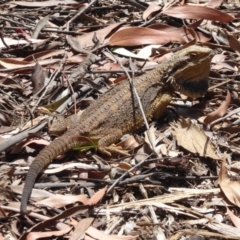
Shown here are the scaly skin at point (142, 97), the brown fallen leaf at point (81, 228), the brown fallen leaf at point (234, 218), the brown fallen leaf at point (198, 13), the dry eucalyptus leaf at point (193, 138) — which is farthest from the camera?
the brown fallen leaf at point (198, 13)

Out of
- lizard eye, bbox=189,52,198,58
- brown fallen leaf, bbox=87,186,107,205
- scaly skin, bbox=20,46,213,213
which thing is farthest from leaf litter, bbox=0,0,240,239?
lizard eye, bbox=189,52,198,58

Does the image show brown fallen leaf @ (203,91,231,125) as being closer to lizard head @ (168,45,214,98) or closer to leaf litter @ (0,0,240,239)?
leaf litter @ (0,0,240,239)

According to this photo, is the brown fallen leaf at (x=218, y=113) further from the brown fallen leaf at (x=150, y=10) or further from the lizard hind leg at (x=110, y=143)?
the brown fallen leaf at (x=150, y=10)

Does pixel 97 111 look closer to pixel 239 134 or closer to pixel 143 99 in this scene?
pixel 143 99

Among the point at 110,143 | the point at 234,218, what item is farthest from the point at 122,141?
the point at 234,218

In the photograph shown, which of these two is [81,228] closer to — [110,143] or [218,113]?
[110,143]

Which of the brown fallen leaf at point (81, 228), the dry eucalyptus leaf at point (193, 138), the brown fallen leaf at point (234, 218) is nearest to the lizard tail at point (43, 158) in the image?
the brown fallen leaf at point (81, 228)
